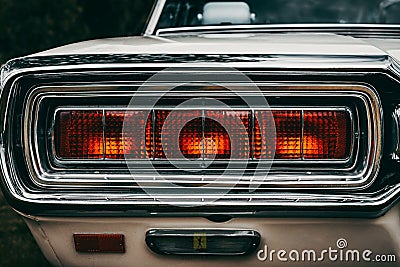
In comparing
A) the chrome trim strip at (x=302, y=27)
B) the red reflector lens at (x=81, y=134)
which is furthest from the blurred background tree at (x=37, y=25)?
the red reflector lens at (x=81, y=134)

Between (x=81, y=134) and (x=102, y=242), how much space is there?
32cm

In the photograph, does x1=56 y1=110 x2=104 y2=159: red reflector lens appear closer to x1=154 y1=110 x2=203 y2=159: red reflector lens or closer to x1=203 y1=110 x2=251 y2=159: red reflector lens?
x1=154 y1=110 x2=203 y2=159: red reflector lens

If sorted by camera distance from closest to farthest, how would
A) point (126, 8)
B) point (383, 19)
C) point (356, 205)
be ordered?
point (356, 205), point (383, 19), point (126, 8)

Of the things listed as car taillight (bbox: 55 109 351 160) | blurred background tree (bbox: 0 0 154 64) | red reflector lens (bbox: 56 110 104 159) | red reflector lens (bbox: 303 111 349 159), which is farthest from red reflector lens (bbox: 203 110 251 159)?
blurred background tree (bbox: 0 0 154 64)

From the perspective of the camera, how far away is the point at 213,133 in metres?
2.05

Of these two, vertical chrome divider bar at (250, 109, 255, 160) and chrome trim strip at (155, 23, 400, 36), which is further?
chrome trim strip at (155, 23, 400, 36)

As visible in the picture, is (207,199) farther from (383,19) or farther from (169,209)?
(383,19)

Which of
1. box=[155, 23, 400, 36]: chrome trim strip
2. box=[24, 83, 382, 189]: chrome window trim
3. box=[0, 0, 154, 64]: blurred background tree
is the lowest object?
box=[0, 0, 154, 64]: blurred background tree

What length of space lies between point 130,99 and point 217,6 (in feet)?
4.88

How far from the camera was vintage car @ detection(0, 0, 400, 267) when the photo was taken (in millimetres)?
1986

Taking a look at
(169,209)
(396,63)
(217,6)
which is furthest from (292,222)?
(217,6)

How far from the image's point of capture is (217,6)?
343 centimetres

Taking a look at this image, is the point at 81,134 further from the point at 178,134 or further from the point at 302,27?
the point at 302,27

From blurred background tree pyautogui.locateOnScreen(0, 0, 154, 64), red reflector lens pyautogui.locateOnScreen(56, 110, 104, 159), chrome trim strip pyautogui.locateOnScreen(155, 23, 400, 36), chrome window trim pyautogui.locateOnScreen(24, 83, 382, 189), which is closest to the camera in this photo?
chrome window trim pyautogui.locateOnScreen(24, 83, 382, 189)
